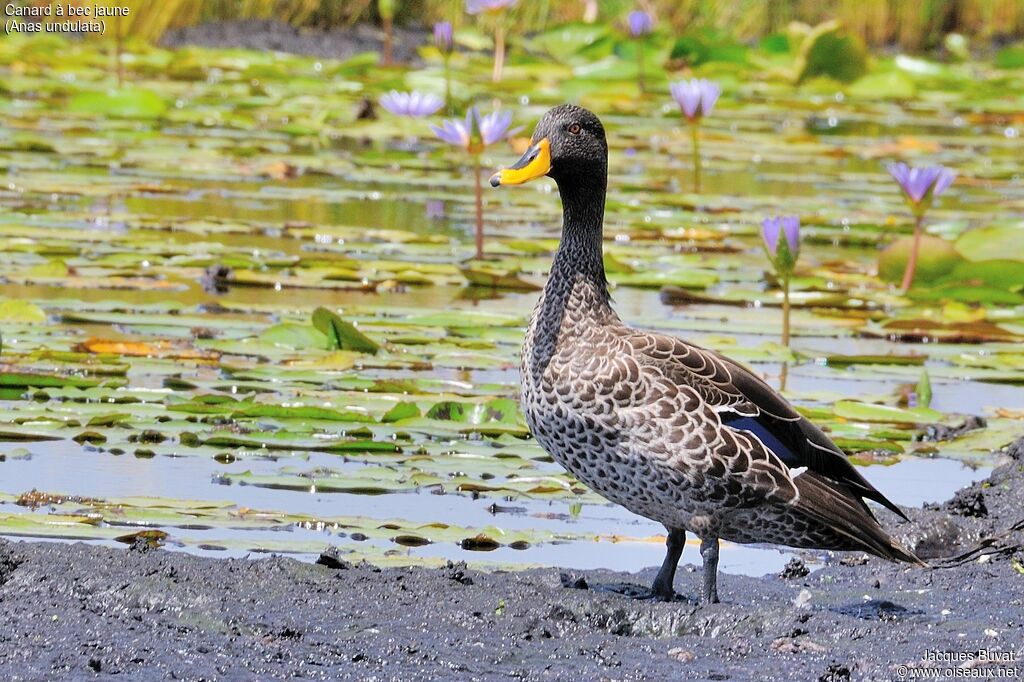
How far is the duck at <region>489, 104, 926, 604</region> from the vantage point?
12.6 feet

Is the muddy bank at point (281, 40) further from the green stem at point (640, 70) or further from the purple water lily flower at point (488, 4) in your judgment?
the purple water lily flower at point (488, 4)

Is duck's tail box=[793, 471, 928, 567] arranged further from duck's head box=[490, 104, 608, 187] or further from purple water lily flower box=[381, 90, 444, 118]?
purple water lily flower box=[381, 90, 444, 118]

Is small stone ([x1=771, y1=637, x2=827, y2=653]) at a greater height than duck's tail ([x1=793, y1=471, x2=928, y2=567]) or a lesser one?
lesser

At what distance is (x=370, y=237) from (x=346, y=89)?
5933 mm

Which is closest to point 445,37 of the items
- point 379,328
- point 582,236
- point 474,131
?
point 474,131

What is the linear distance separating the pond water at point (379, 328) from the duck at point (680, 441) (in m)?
0.42

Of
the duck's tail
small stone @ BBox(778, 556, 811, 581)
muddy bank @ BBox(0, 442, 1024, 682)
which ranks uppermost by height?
the duck's tail

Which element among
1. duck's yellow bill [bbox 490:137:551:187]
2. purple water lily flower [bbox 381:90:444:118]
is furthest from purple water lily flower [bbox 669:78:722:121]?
duck's yellow bill [bbox 490:137:551:187]

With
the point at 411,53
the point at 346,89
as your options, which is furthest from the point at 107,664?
the point at 411,53

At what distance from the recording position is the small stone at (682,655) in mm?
3459

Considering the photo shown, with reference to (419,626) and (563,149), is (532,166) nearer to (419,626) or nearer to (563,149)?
(563,149)

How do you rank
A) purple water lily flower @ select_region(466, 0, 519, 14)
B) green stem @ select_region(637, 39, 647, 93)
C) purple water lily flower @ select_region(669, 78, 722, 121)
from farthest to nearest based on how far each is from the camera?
green stem @ select_region(637, 39, 647, 93) < purple water lily flower @ select_region(466, 0, 519, 14) < purple water lily flower @ select_region(669, 78, 722, 121)

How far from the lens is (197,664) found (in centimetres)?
314

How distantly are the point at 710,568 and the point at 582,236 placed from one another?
0.98m
